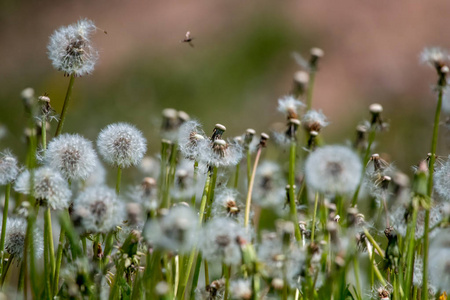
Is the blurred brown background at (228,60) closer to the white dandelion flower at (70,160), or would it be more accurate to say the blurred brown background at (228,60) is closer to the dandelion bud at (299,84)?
the dandelion bud at (299,84)

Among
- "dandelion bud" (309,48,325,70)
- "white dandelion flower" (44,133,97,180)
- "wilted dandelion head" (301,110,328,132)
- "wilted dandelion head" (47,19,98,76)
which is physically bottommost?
"white dandelion flower" (44,133,97,180)

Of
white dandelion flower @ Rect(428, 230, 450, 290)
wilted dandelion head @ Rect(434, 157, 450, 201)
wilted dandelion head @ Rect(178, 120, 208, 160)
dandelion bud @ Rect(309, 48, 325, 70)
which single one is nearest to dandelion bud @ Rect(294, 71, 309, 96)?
dandelion bud @ Rect(309, 48, 325, 70)

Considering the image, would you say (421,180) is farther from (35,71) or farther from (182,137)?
(35,71)

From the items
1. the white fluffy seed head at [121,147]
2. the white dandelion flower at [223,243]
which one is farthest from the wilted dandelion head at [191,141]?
the white dandelion flower at [223,243]

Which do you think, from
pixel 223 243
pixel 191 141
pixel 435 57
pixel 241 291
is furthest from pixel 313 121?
pixel 241 291

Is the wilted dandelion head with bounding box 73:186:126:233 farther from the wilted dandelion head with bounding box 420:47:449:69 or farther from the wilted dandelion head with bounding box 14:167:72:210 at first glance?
the wilted dandelion head with bounding box 420:47:449:69

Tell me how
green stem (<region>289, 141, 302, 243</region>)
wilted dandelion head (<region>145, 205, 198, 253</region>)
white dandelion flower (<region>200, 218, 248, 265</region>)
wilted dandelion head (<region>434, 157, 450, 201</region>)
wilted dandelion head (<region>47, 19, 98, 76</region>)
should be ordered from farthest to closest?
wilted dandelion head (<region>47, 19, 98, 76</region>)
wilted dandelion head (<region>434, 157, 450, 201</region>)
green stem (<region>289, 141, 302, 243</region>)
white dandelion flower (<region>200, 218, 248, 265</region>)
wilted dandelion head (<region>145, 205, 198, 253</region>)

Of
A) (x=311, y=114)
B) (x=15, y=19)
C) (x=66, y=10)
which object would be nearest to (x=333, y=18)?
(x=66, y=10)

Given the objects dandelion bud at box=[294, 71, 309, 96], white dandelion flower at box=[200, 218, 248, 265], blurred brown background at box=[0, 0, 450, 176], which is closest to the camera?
white dandelion flower at box=[200, 218, 248, 265]
